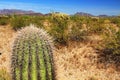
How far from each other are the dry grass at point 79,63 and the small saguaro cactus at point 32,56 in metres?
2.15

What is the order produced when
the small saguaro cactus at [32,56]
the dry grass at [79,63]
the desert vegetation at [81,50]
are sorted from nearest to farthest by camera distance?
the small saguaro cactus at [32,56], the dry grass at [79,63], the desert vegetation at [81,50]

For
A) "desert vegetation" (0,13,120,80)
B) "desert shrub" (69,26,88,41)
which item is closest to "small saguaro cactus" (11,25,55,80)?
"desert vegetation" (0,13,120,80)

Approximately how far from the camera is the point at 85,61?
8.18 m

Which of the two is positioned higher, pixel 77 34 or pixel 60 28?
pixel 60 28

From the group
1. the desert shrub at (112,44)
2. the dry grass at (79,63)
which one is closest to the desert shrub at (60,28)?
the dry grass at (79,63)

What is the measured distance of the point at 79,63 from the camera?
26.5 ft

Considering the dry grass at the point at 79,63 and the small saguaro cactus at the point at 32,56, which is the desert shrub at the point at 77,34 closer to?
the dry grass at the point at 79,63

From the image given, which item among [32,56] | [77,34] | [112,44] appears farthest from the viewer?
[77,34]

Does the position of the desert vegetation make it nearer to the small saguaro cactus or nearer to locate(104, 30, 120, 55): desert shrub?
locate(104, 30, 120, 55): desert shrub

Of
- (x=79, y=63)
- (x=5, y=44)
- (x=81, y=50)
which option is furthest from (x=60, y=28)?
(x=79, y=63)

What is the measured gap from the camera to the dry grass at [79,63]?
23.9ft

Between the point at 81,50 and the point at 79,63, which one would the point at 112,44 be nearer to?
the point at 81,50

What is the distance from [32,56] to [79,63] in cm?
373

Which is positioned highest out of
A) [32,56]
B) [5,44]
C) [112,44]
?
[32,56]
